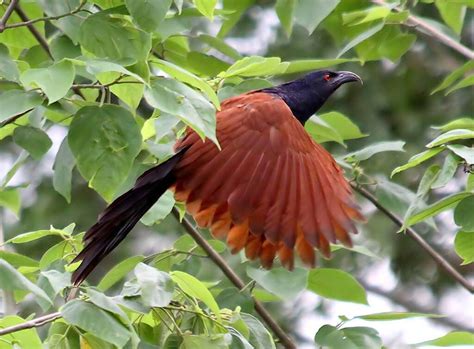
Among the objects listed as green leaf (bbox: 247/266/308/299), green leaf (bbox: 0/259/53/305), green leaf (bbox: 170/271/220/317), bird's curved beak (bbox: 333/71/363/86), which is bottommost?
green leaf (bbox: 247/266/308/299)

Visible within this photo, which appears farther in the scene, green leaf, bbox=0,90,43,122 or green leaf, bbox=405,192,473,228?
green leaf, bbox=405,192,473,228

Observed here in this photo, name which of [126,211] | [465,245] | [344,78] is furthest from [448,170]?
[344,78]

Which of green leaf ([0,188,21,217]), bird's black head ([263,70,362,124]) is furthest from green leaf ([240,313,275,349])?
bird's black head ([263,70,362,124])

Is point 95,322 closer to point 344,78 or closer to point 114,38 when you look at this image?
point 114,38

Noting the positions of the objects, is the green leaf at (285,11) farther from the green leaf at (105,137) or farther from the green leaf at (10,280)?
the green leaf at (10,280)

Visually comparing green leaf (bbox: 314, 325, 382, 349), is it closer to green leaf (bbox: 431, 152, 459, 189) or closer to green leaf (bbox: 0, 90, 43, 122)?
green leaf (bbox: 431, 152, 459, 189)

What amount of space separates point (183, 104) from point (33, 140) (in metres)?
0.75

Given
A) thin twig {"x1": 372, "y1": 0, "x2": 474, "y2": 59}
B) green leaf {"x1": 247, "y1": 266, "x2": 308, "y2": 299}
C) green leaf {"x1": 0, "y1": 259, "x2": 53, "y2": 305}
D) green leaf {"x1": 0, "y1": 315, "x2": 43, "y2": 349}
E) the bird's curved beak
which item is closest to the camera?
green leaf {"x1": 0, "y1": 259, "x2": 53, "y2": 305}

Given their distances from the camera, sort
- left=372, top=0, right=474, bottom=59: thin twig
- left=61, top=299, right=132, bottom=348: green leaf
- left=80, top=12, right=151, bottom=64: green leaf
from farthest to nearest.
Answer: left=372, top=0, right=474, bottom=59: thin twig
left=80, top=12, right=151, bottom=64: green leaf
left=61, top=299, right=132, bottom=348: green leaf

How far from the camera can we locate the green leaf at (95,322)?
2033mm

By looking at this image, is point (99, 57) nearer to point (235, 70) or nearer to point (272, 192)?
point (235, 70)

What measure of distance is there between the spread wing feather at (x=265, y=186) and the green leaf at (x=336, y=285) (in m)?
0.18

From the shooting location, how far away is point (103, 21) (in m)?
2.36

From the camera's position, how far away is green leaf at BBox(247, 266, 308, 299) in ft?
9.22
